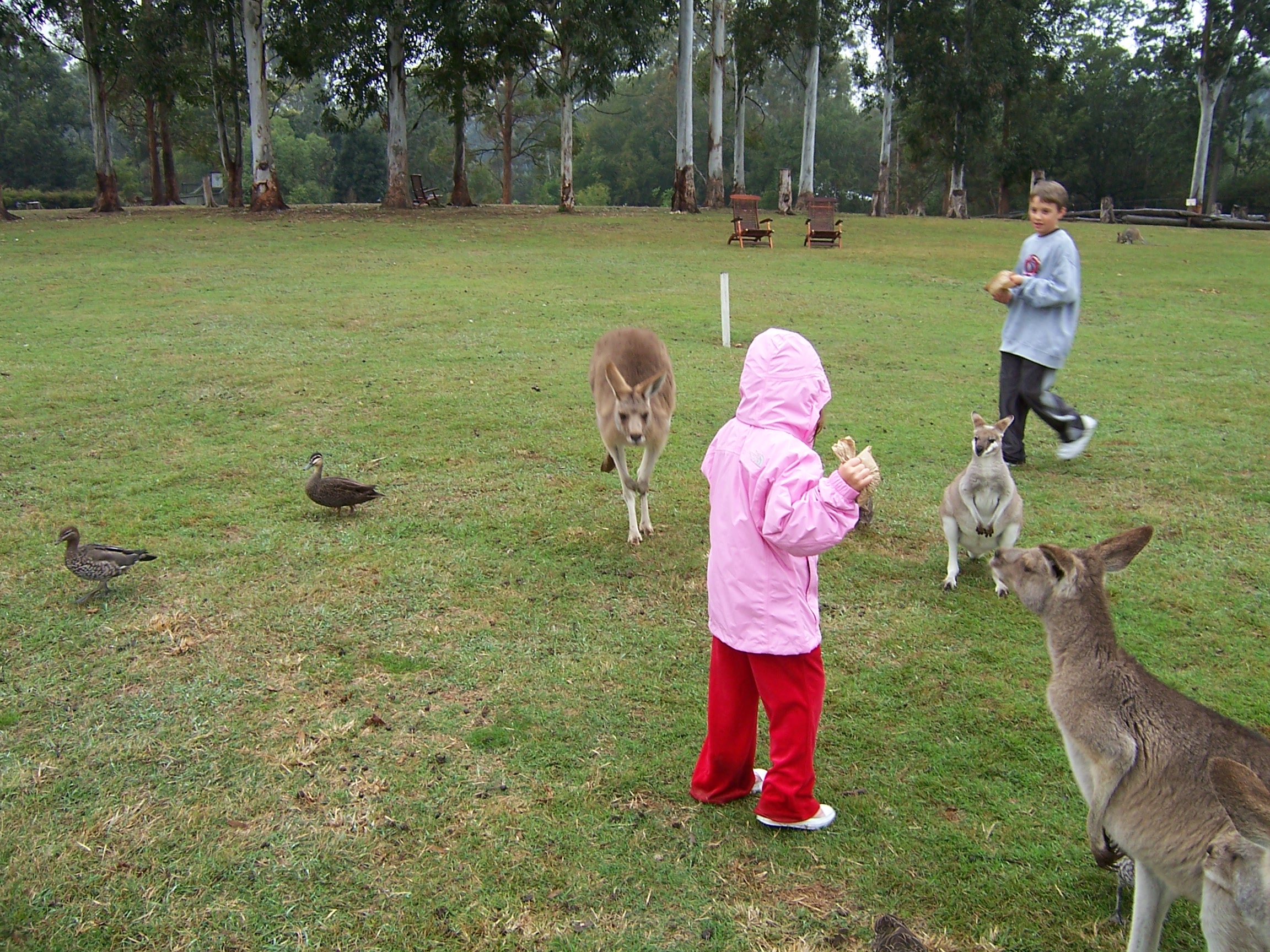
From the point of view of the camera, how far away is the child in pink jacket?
343 centimetres

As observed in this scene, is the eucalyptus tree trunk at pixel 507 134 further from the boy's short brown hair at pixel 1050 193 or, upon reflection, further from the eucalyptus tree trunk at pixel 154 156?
the boy's short brown hair at pixel 1050 193

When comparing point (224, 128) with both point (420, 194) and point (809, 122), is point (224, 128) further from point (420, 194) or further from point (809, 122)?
point (809, 122)

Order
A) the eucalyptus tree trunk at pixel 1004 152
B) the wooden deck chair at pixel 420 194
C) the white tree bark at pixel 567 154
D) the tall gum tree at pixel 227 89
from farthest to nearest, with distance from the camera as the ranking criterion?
1. the eucalyptus tree trunk at pixel 1004 152
2. the wooden deck chair at pixel 420 194
3. the white tree bark at pixel 567 154
4. the tall gum tree at pixel 227 89

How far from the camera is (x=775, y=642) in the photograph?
3496 mm

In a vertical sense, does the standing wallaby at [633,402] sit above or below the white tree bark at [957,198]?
below

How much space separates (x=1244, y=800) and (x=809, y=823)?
1721mm

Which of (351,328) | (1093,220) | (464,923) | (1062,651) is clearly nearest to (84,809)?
(464,923)

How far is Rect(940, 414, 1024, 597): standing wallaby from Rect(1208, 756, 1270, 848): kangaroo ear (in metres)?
3.39

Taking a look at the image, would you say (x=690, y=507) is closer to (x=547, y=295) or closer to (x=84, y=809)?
(x=84, y=809)

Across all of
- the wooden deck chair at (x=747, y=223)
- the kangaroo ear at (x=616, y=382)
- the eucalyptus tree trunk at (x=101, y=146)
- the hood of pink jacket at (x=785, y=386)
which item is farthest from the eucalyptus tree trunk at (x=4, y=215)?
the hood of pink jacket at (x=785, y=386)

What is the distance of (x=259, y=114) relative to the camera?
1070 inches

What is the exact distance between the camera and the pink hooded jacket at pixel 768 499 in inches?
134

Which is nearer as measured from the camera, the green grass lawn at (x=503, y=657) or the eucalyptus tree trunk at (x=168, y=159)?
the green grass lawn at (x=503, y=657)

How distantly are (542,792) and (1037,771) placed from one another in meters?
2.06
